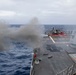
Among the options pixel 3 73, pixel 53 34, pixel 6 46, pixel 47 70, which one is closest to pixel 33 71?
pixel 47 70

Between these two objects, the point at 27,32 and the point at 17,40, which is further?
the point at 27,32

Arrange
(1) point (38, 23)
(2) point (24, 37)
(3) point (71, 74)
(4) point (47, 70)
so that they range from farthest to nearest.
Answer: (1) point (38, 23), (2) point (24, 37), (4) point (47, 70), (3) point (71, 74)

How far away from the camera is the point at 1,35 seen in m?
29.7

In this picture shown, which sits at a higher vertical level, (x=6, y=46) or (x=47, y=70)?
(x=6, y=46)

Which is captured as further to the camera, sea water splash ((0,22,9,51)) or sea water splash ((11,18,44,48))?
sea water splash ((11,18,44,48))

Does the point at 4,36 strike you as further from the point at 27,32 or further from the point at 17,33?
the point at 27,32

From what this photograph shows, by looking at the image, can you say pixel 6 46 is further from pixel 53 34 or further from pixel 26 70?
pixel 53 34

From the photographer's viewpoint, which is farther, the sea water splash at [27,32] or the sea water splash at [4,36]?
the sea water splash at [27,32]

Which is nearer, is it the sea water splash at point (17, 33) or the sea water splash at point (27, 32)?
the sea water splash at point (17, 33)

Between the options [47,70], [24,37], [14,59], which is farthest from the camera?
[14,59]

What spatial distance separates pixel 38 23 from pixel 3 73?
48.3 ft

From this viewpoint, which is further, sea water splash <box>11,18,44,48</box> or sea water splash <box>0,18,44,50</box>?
sea water splash <box>11,18,44,48</box>

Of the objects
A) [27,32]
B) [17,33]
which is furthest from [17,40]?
[27,32]

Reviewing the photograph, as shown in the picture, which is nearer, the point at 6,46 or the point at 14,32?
the point at 6,46
